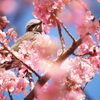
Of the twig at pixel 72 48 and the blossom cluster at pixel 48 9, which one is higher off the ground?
the blossom cluster at pixel 48 9

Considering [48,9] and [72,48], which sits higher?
[48,9]

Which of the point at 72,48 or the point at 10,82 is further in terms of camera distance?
the point at 10,82

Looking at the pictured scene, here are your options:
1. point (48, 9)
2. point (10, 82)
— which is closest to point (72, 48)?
point (48, 9)

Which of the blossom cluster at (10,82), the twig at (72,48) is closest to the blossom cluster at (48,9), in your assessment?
the twig at (72,48)

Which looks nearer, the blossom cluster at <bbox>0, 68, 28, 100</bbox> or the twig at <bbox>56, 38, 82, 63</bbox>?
the twig at <bbox>56, 38, 82, 63</bbox>

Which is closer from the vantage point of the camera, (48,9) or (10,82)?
(48,9)

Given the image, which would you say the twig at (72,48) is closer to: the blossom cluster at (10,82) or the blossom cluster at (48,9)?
the blossom cluster at (48,9)

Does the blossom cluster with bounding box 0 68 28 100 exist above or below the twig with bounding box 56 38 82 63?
above

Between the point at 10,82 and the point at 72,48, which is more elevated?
the point at 10,82

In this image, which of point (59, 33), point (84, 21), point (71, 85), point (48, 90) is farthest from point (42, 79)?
point (84, 21)

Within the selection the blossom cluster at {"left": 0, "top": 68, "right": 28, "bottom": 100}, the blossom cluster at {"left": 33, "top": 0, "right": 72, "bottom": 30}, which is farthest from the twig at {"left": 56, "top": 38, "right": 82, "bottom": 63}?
the blossom cluster at {"left": 0, "top": 68, "right": 28, "bottom": 100}

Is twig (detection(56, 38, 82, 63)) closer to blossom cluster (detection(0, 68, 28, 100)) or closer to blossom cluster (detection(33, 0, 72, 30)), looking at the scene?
blossom cluster (detection(33, 0, 72, 30))

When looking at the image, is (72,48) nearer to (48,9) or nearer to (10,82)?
(48,9)

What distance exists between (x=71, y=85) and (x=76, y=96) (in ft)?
0.40
